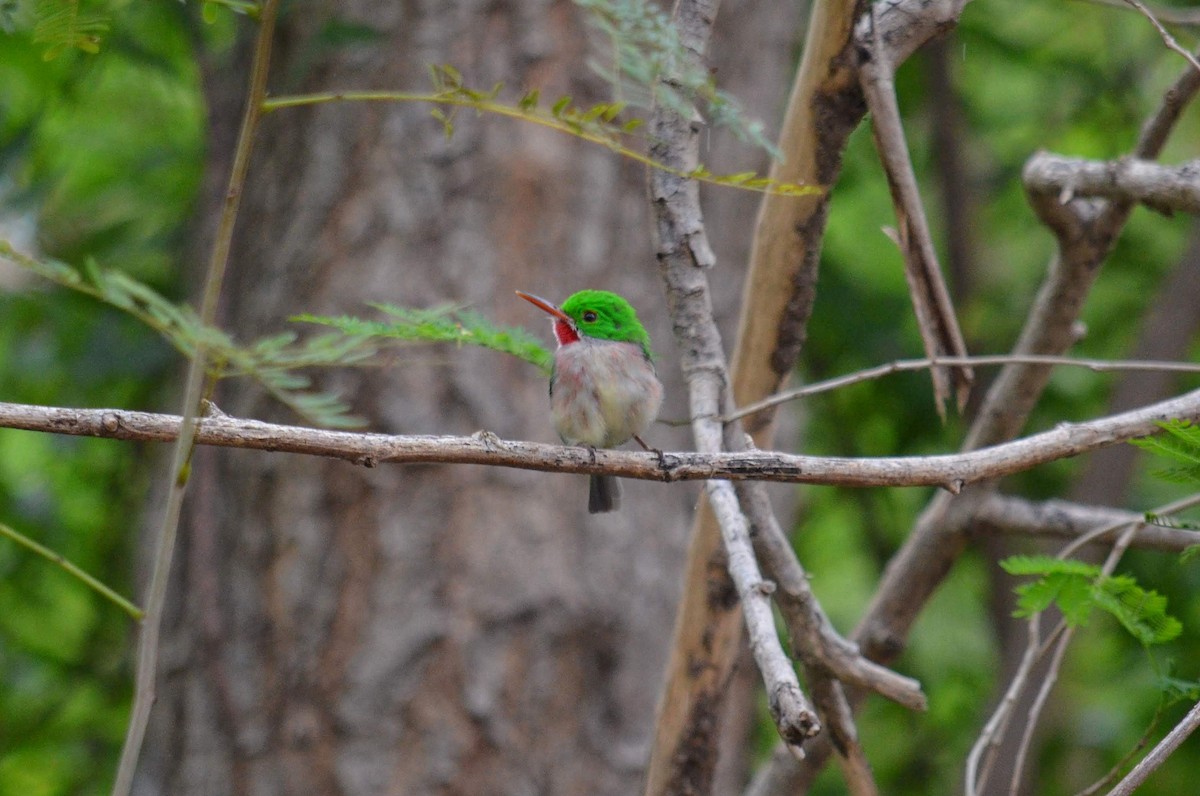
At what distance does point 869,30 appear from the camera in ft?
8.06

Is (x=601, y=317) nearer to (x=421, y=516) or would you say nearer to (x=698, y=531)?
(x=698, y=531)

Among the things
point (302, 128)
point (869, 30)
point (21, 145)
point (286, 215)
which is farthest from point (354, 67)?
point (869, 30)

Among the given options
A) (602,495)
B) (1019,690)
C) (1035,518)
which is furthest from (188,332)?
(1035,518)

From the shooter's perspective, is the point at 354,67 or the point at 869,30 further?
the point at 354,67

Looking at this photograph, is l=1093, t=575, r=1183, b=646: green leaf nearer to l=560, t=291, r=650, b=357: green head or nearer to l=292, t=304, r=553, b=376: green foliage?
l=292, t=304, r=553, b=376: green foliage

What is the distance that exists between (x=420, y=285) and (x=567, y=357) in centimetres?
140

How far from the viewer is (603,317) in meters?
3.49

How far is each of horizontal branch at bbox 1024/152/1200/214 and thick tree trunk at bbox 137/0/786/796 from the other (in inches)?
79.3

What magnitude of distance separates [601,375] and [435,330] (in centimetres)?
106

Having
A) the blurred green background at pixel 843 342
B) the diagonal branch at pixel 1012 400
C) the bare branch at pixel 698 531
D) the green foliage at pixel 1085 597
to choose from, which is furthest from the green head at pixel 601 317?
the blurred green background at pixel 843 342

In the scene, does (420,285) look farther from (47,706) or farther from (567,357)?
(47,706)

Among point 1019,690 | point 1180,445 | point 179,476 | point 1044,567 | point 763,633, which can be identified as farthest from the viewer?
point 1019,690

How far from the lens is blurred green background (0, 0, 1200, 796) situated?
4.99m

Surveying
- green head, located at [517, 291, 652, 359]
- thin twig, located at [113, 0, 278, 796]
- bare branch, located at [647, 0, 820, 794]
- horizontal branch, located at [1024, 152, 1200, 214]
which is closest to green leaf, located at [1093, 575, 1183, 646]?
bare branch, located at [647, 0, 820, 794]
